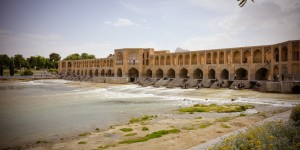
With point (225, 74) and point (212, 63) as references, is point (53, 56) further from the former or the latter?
point (225, 74)

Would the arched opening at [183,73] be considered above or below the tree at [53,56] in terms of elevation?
below

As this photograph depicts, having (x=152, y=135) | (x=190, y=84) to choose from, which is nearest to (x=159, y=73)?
(x=190, y=84)

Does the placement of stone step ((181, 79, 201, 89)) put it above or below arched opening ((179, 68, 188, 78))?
below

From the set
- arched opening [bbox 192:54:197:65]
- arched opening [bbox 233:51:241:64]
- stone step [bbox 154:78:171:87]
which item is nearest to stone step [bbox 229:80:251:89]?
arched opening [bbox 233:51:241:64]

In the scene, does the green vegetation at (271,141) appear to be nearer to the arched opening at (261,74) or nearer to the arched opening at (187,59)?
the arched opening at (261,74)

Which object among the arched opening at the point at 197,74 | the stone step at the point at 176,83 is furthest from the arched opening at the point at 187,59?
the stone step at the point at 176,83

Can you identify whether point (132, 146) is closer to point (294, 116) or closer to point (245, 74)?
point (294, 116)

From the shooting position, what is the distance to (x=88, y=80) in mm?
59312

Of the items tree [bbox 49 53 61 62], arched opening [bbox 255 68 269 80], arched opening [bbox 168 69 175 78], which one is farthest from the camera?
tree [bbox 49 53 61 62]

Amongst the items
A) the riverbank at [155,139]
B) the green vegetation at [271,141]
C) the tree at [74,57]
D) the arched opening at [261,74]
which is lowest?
the riverbank at [155,139]

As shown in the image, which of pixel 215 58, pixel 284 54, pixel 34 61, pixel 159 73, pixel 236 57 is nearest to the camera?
pixel 284 54

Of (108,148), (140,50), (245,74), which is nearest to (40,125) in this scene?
(108,148)

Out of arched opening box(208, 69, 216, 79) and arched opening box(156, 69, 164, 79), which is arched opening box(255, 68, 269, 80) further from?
arched opening box(156, 69, 164, 79)

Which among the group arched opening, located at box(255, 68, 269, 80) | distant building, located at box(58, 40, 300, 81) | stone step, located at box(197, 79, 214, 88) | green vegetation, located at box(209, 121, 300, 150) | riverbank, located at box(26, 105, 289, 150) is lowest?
riverbank, located at box(26, 105, 289, 150)
